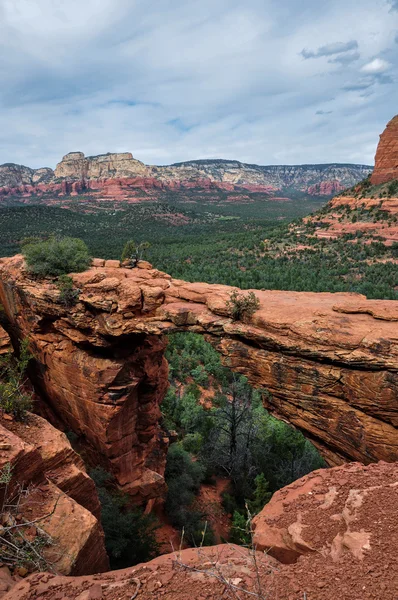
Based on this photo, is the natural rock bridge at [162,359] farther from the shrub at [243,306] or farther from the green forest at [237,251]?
the green forest at [237,251]

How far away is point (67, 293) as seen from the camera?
11.1 metres

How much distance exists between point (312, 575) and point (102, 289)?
910 cm

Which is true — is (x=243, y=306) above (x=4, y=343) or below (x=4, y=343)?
above

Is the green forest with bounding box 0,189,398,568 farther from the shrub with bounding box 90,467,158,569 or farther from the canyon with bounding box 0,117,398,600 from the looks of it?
the canyon with bounding box 0,117,398,600

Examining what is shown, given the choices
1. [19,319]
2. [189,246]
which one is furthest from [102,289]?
[189,246]

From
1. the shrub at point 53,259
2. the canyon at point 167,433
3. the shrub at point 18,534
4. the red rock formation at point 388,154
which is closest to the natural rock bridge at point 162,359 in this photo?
the canyon at point 167,433

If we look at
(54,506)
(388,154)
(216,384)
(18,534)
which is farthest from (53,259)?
(388,154)

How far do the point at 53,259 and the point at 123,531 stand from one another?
9.61 m

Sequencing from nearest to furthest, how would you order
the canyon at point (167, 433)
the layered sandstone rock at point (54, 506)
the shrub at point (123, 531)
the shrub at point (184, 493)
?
1. the canyon at point (167, 433)
2. the layered sandstone rock at point (54, 506)
3. the shrub at point (123, 531)
4. the shrub at point (184, 493)

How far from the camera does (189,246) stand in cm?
6331

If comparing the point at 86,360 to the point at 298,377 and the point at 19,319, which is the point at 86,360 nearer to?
the point at 19,319

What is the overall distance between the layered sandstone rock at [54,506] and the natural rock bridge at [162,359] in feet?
13.4

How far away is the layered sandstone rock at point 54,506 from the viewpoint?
5.50 metres

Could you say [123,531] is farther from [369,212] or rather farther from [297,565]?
[369,212]
